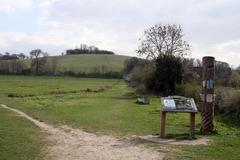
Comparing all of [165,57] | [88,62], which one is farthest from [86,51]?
[165,57]

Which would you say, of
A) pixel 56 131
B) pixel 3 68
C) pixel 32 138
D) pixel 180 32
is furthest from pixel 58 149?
pixel 3 68

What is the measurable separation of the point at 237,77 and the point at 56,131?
24755 mm

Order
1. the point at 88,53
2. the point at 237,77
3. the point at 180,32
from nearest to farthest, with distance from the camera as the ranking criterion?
the point at 237,77 → the point at 180,32 → the point at 88,53

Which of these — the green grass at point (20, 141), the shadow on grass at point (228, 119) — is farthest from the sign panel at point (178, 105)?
the shadow on grass at point (228, 119)

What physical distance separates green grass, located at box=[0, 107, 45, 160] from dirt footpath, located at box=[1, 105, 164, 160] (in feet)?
1.40

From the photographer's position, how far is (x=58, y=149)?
1242 cm

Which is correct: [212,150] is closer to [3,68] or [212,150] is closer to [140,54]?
[140,54]

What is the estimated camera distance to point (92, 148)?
12562 mm

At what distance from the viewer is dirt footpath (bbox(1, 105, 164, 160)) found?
1128 cm

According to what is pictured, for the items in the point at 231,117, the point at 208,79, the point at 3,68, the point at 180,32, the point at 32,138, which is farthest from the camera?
the point at 3,68

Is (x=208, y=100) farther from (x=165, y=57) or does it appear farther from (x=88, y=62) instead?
(x=88, y=62)

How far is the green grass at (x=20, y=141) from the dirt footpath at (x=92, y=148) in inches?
16.8

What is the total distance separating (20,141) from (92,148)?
2659mm

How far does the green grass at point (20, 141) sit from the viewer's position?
451 inches
